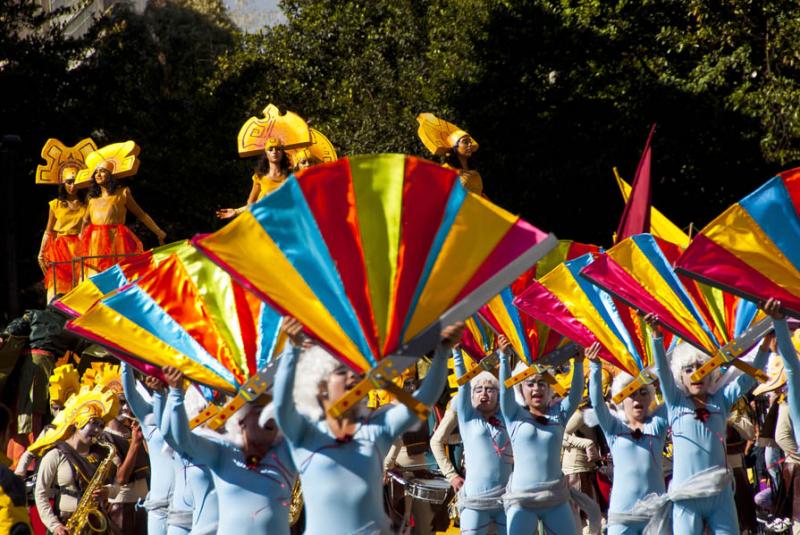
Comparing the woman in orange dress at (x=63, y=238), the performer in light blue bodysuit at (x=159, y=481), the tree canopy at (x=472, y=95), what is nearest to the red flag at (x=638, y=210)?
the performer in light blue bodysuit at (x=159, y=481)

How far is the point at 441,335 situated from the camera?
595 cm

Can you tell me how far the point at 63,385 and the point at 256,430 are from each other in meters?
5.53

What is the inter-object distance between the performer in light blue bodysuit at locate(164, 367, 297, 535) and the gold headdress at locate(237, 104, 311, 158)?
772 cm

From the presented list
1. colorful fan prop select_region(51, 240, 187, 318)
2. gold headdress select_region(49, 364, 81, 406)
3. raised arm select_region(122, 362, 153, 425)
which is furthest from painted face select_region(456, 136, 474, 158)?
raised arm select_region(122, 362, 153, 425)

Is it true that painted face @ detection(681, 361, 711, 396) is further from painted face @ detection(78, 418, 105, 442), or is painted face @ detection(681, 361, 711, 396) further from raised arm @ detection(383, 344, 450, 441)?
painted face @ detection(78, 418, 105, 442)

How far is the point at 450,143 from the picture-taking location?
1559cm

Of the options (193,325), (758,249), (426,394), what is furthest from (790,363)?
(193,325)

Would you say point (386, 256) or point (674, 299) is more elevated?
point (674, 299)

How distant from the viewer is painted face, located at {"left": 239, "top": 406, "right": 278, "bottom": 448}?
23.8ft

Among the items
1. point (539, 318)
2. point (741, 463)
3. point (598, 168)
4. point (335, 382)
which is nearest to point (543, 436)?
point (539, 318)

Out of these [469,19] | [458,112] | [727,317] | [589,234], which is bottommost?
[727,317]

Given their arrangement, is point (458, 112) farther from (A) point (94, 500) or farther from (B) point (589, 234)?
(A) point (94, 500)

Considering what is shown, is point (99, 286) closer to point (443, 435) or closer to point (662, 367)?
point (443, 435)

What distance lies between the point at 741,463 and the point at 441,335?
7569mm
